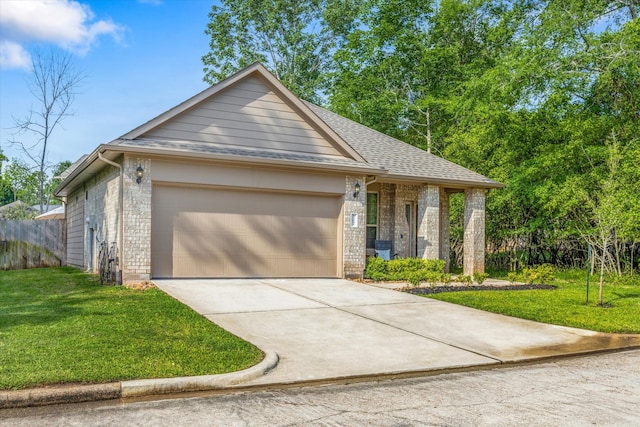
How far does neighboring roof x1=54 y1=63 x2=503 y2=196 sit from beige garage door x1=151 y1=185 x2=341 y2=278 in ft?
3.15

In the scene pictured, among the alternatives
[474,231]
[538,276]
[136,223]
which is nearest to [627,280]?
[538,276]

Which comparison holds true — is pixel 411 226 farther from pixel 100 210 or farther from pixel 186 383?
pixel 186 383

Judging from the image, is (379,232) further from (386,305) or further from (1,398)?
(1,398)

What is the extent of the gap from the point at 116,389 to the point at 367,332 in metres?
3.98

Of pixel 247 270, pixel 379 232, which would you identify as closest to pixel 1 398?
pixel 247 270

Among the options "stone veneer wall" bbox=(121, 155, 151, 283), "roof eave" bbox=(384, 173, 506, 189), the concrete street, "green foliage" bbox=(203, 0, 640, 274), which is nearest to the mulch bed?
"green foliage" bbox=(203, 0, 640, 274)

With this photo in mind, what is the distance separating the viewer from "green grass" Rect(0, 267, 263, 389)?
17.2 feet

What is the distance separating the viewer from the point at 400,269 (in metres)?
14.7

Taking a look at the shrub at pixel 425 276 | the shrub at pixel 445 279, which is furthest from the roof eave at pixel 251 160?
the shrub at pixel 445 279

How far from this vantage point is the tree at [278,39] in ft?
117

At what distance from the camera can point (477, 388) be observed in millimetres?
5461

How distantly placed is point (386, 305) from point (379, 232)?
22.6 ft

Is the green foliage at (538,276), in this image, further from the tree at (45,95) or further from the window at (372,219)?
the tree at (45,95)

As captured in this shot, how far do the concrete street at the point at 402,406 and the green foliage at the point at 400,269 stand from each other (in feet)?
26.7
